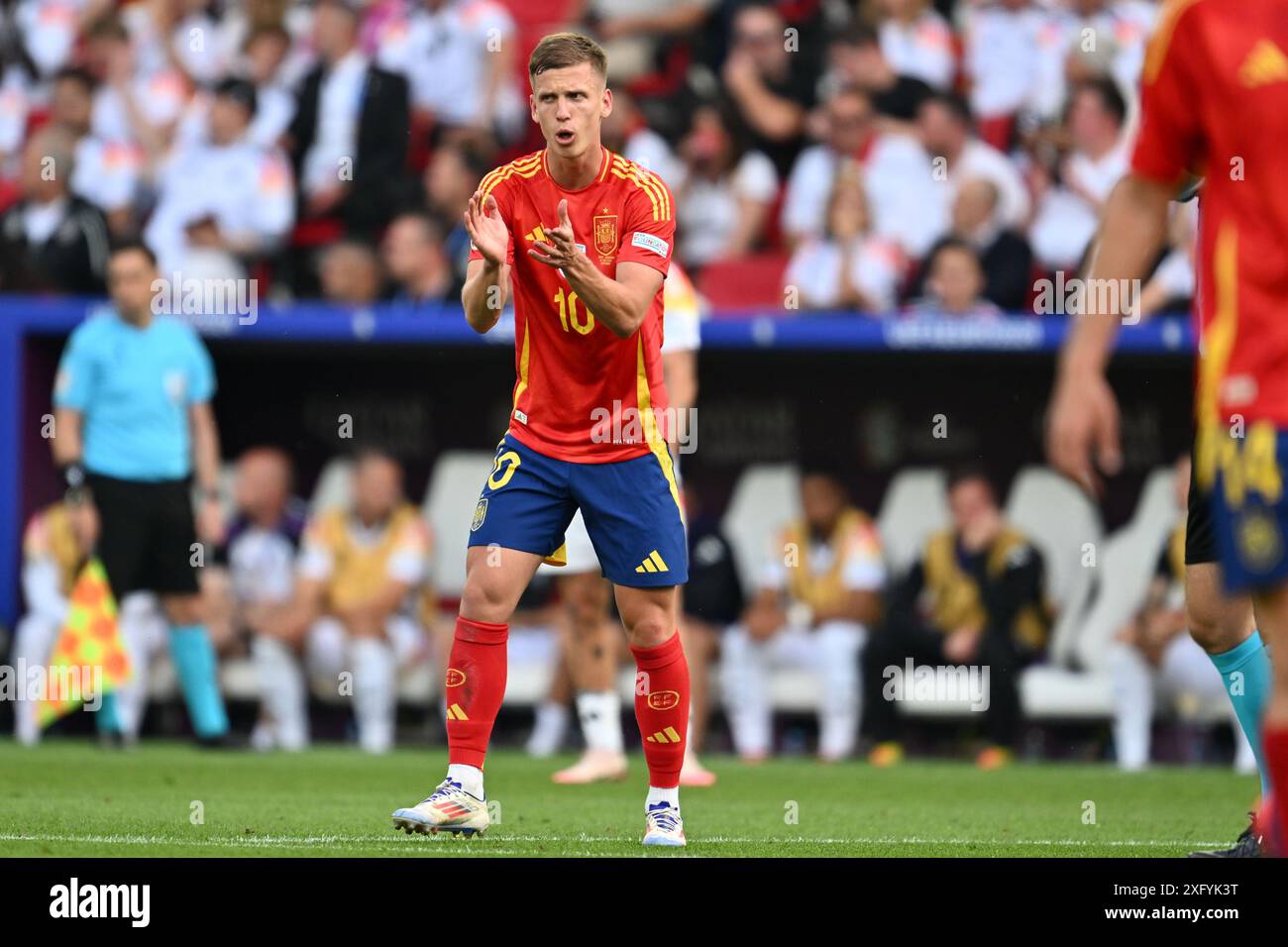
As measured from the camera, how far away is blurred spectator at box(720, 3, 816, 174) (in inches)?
502

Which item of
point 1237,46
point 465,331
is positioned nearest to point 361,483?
point 465,331

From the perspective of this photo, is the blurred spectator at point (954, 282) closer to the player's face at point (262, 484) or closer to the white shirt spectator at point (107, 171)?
the player's face at point (262, 484)

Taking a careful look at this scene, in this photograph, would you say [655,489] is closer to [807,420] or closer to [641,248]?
[641,248]

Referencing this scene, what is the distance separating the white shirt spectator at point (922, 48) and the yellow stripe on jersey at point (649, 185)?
7.10m

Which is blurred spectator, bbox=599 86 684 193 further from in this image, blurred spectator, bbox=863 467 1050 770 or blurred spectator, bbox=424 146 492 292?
blurred spectator, bbox=863 467 1050 770

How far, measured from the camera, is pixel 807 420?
38.6 ft

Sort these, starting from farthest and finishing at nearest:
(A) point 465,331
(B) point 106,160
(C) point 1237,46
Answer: (B) point 106,160 → (A) point 465,331 → (C) point 1237,46

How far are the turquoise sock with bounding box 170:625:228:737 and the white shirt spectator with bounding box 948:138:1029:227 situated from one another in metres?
4.80

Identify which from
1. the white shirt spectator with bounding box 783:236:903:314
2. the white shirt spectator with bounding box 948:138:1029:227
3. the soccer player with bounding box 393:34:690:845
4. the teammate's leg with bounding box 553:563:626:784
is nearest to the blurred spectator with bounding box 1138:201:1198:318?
the white shirt spectator with bounding box 948:138:1029:227

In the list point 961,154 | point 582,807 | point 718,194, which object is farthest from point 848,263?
point 582,807

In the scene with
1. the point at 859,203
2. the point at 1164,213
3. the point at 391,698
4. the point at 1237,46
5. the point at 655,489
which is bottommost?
the point at 391,698

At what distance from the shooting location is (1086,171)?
1157 cm

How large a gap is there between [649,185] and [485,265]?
2.06ft
